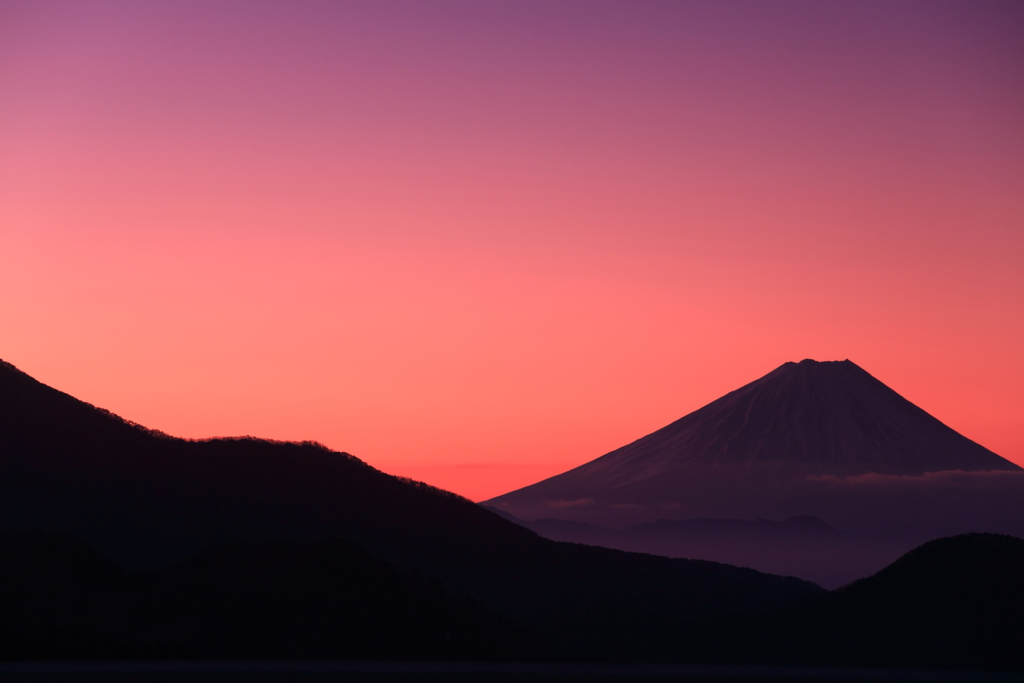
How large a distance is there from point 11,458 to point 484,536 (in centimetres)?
2227

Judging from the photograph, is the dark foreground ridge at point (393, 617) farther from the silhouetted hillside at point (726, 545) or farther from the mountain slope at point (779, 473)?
the mountain slope at point (779, 473)

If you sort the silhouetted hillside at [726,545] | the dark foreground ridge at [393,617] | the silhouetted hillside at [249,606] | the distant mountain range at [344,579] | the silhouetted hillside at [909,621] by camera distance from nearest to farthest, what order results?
the silhouetted hillside at [249,606] < the dark foreground ridge at [393,617] < the distant mountain range at [344,579] < the silhouetted hillside at [909,621] < the silhouetted hillside at [726,545]

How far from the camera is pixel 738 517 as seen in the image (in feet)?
652

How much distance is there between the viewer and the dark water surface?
9234 mm

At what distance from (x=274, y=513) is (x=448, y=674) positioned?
33114mm

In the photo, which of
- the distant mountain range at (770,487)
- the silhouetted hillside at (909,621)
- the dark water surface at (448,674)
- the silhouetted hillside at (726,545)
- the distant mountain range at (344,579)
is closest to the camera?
the dark water surface at (448,674)

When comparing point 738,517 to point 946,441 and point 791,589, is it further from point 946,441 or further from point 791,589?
point 791,589

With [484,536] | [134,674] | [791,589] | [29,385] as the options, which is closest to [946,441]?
[791,589]

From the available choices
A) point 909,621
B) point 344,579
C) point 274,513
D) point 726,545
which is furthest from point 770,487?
point 344,579

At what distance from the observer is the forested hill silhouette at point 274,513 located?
121ft

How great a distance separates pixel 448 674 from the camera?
9414mm

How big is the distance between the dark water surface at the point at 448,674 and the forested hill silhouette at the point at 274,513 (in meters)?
25.0

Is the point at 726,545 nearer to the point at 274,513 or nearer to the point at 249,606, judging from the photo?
the point at 274,513

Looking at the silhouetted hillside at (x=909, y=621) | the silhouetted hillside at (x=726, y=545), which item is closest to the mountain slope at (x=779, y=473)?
the silhouetted hillside at (x=726, y=545)
